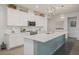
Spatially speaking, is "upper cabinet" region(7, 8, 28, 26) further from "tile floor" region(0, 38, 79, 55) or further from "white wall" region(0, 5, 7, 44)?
"tile floor" region(0, 38, 79, 55)

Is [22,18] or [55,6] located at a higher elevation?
[55,6]

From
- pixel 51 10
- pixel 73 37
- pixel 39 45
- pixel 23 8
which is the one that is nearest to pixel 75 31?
pixel 73 37

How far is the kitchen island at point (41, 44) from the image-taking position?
7.44 ft

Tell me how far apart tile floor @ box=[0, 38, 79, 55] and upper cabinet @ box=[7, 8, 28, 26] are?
2.00 feet

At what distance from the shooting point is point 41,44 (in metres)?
2.32

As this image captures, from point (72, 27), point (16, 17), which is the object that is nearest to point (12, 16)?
point (16, 17)

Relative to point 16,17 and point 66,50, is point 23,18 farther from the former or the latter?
point 66,50

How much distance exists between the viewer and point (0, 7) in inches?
91.6

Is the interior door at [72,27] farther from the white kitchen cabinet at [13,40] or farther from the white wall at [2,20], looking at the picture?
the white wall at [2,20]

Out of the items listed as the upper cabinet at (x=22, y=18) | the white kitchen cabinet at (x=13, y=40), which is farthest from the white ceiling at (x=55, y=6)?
the white kitchen cabinet at (x=13, y=40)

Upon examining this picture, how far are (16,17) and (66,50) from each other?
4.57ft

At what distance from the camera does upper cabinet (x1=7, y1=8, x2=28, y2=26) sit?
2.38m

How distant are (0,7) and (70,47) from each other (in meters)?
1.87
